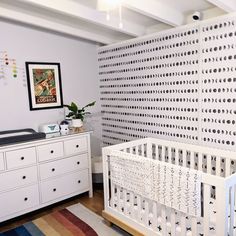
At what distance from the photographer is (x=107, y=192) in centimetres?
249

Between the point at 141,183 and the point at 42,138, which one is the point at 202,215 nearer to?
the point at 141,183

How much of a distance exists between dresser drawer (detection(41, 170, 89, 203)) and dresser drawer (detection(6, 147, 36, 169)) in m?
0.33

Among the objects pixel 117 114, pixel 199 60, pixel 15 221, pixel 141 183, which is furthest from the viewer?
pixel 117 114

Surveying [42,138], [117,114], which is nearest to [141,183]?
[42,138]

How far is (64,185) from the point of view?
2.92 metres

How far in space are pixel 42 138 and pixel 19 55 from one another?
1.05 m

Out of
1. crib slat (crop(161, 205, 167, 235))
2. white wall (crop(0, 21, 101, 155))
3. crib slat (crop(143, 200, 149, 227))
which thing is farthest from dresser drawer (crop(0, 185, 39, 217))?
crib slat (crop(161, 205, 167, 235))

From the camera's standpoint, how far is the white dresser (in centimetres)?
249

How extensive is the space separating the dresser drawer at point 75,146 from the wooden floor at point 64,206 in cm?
63

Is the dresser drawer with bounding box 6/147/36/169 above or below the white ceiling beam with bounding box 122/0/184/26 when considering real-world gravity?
below

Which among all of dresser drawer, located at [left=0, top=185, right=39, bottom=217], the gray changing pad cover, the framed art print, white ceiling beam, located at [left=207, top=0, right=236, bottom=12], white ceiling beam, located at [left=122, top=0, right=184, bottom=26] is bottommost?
dresser drawer, located at [left=0, top=185, right=39, bottom=217]

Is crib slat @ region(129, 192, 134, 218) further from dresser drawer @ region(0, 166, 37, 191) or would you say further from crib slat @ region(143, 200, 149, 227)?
dresser drawer @ region(0, 166, 37, 191)

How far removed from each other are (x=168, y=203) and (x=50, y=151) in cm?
148

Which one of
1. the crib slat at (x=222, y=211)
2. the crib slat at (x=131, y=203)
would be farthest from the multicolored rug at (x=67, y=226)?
the crib slat at (x=222, y=211)
